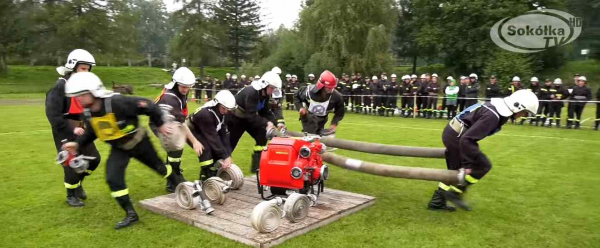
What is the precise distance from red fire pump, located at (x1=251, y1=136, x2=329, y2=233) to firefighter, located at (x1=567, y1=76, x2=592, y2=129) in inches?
595

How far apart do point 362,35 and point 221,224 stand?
106ft

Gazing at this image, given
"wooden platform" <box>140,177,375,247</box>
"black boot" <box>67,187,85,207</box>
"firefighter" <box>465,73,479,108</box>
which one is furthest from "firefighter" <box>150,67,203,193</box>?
"firefighter" <box>465,73,479,108</box>

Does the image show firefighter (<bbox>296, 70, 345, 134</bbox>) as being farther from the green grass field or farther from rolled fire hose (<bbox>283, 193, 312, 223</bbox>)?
rolled fire hose (<bbox>283, 193, 312, 223</bbox>)

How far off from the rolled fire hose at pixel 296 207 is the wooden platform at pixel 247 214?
0.27 ft

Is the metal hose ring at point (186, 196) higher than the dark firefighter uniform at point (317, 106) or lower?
lower

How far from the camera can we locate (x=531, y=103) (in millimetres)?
5438

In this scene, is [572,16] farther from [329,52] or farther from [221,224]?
[221,224]

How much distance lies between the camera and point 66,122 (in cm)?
620

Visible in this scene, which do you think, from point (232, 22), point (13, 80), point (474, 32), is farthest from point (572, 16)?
point (13, 80)

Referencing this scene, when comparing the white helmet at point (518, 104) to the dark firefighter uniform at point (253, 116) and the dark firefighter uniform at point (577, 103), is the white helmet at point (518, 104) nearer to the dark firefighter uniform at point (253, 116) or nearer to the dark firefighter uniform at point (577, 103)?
the dark firefighter uniform at point (253, 116)

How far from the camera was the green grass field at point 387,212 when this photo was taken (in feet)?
16.6

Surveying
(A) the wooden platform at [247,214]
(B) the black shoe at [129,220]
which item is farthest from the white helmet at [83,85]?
(A) the wooden platform at [247,214]

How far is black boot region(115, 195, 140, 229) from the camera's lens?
5.38 meters

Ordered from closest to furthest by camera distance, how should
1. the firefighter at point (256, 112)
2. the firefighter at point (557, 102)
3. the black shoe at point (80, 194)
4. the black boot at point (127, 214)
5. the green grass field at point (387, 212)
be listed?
the green grass field at point (387, 212), the black boot at point (127, 214), the black shoe at point (80, 194), the firefighter at point (256, 112), the firefighter at point (557, 102)
